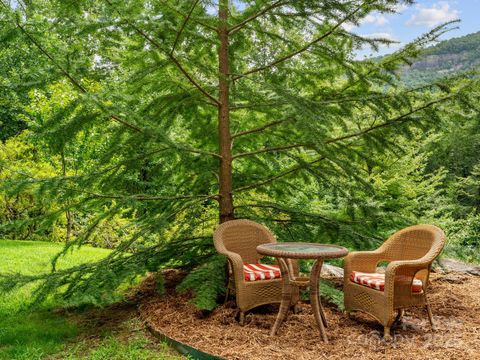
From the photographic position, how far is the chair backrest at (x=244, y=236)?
16.5 feet

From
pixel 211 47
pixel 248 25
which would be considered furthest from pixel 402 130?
pixel 211 47

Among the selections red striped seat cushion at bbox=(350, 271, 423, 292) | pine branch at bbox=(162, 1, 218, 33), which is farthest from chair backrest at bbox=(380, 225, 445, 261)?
pine branch at bbox=(162, 1, 218, 33)

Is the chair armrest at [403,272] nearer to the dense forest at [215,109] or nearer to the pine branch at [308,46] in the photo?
the dense forest at [215,109]

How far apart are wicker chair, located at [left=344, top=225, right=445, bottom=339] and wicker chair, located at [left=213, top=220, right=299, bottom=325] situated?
0.63 metres

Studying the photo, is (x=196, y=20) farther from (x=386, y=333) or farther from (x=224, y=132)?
(x=386, y=333)

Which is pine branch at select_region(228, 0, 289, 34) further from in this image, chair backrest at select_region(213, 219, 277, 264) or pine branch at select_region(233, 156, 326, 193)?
chair backrest at select_region(213, 219, 277, 264)

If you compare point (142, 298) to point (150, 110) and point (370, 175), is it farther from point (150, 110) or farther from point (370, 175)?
point (370, 175)

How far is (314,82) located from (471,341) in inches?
126

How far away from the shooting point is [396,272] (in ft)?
13.8

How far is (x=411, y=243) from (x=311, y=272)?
137cm

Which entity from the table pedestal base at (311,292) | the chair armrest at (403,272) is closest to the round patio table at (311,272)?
the table pedestal base at (311,292)

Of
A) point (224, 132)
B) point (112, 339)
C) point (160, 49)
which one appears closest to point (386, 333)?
point (112, 339)

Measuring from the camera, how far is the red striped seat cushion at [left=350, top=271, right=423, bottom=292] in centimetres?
430

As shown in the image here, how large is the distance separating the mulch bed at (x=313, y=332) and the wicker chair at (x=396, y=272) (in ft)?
0.64
